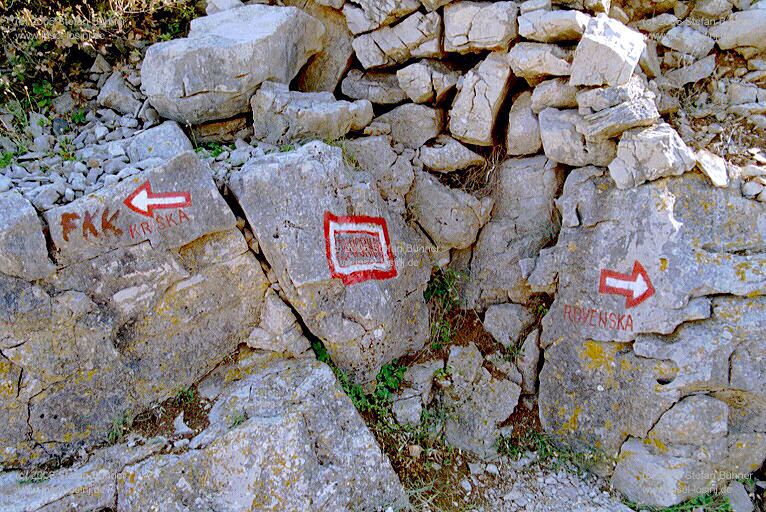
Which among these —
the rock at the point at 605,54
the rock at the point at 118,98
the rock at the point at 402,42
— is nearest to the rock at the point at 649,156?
the rock at the point at 605,54

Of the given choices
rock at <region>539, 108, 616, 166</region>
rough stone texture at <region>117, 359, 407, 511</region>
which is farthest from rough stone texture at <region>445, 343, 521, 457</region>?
rock at <region>539, 108, 616, 166</region>

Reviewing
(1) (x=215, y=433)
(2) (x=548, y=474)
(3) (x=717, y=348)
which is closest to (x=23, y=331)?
(1) (x=215, y=433)

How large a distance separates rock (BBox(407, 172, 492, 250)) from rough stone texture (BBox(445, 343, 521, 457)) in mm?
1032

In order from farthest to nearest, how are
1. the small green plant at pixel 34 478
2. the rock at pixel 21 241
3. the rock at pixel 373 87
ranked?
the rock at pixel 373 87 → the small green plant at pixel 34 478 → the rock at pixel 21 241

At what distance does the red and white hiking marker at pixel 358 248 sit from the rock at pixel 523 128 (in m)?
1.33

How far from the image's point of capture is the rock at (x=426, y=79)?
4996 millimetres

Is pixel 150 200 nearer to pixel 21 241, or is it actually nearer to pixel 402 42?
pixel 21 241

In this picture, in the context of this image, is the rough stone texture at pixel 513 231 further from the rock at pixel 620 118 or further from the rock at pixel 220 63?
the rock at pixel 220 63

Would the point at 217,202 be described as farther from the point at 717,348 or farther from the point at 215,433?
the point at 717,348

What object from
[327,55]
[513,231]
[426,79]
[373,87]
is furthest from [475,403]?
[327,55]

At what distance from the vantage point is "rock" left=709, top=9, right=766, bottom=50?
4805mm

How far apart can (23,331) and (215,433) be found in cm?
137

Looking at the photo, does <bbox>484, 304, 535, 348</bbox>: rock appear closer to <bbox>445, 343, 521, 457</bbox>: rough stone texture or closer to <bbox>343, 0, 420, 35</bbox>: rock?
<bbox>445, 343, 521, 457</bbox>: rough stone texture

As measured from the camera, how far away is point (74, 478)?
3.73 metres
